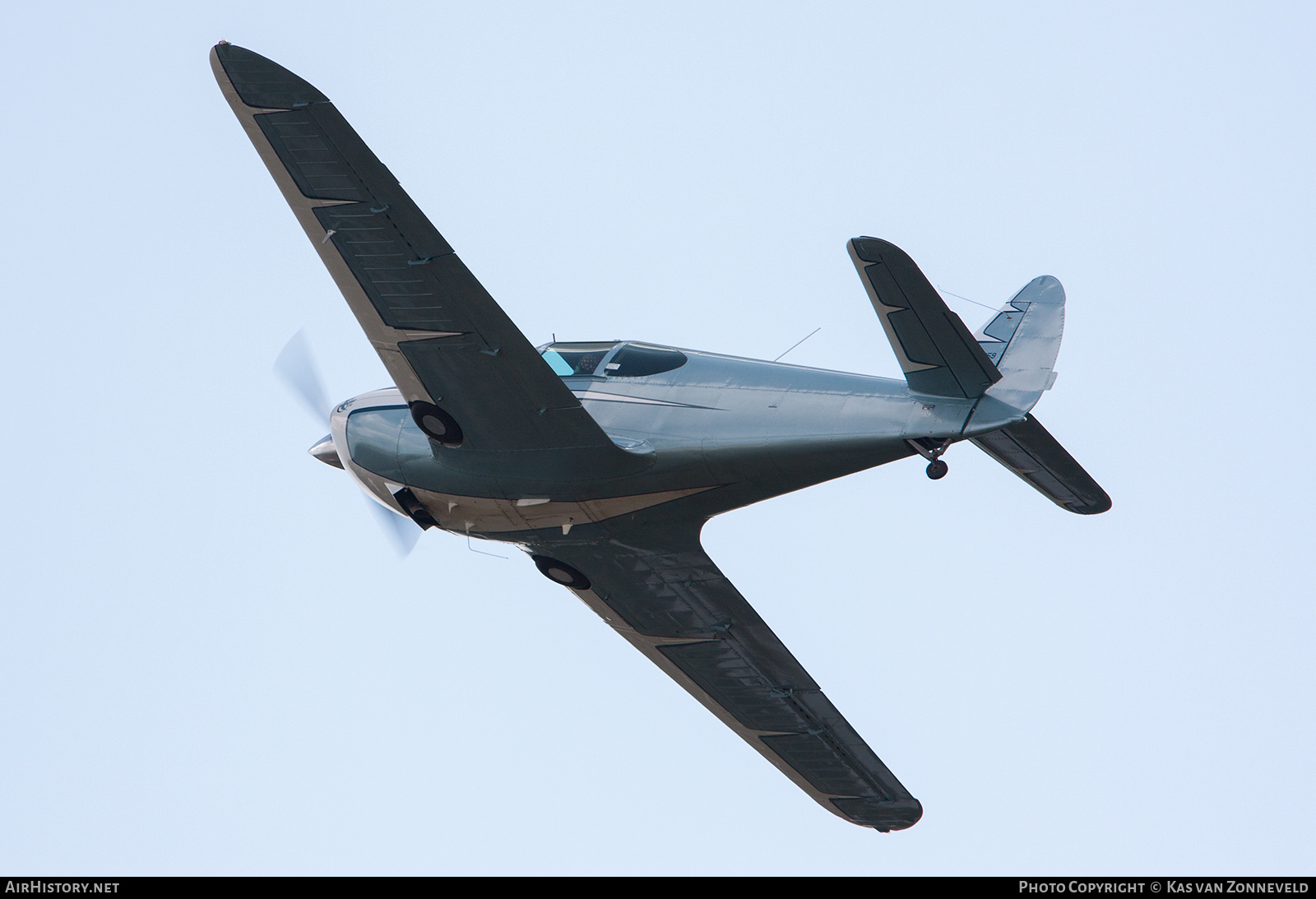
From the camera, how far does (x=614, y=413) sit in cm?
1593

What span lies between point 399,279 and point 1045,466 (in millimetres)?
6905

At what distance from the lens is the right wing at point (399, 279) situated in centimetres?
1313

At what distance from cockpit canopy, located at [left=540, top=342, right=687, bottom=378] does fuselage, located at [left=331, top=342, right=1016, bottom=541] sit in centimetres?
2

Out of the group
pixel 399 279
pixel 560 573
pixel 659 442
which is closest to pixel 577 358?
pixel 659 442

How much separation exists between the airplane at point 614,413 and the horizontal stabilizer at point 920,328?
0.02m

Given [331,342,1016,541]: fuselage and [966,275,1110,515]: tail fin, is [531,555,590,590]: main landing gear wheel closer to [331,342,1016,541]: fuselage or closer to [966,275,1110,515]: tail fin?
[331,342,1016,541]: fuselage

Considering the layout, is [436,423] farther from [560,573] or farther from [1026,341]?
[1026,341]

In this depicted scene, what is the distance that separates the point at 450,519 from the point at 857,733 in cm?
640

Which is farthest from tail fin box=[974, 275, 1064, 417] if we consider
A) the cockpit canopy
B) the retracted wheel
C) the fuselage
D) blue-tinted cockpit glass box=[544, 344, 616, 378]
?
the retracted wheel

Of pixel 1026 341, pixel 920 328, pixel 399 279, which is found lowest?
pixel 920 328

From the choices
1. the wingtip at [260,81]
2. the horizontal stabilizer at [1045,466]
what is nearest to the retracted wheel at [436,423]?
the wingtip at [260,81]

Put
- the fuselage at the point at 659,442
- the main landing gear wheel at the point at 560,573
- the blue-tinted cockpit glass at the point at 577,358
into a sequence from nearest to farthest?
1. the fuselage at the point at 659,442
2. the blue-tinted cockpit glass at the point at 577,358
3. the main landing gear wheel at the point at 560,573

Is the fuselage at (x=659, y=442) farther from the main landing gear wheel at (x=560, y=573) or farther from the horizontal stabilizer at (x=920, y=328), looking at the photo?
the main landing gear wheel at (x=560, y=573)

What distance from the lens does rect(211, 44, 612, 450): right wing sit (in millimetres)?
13133
